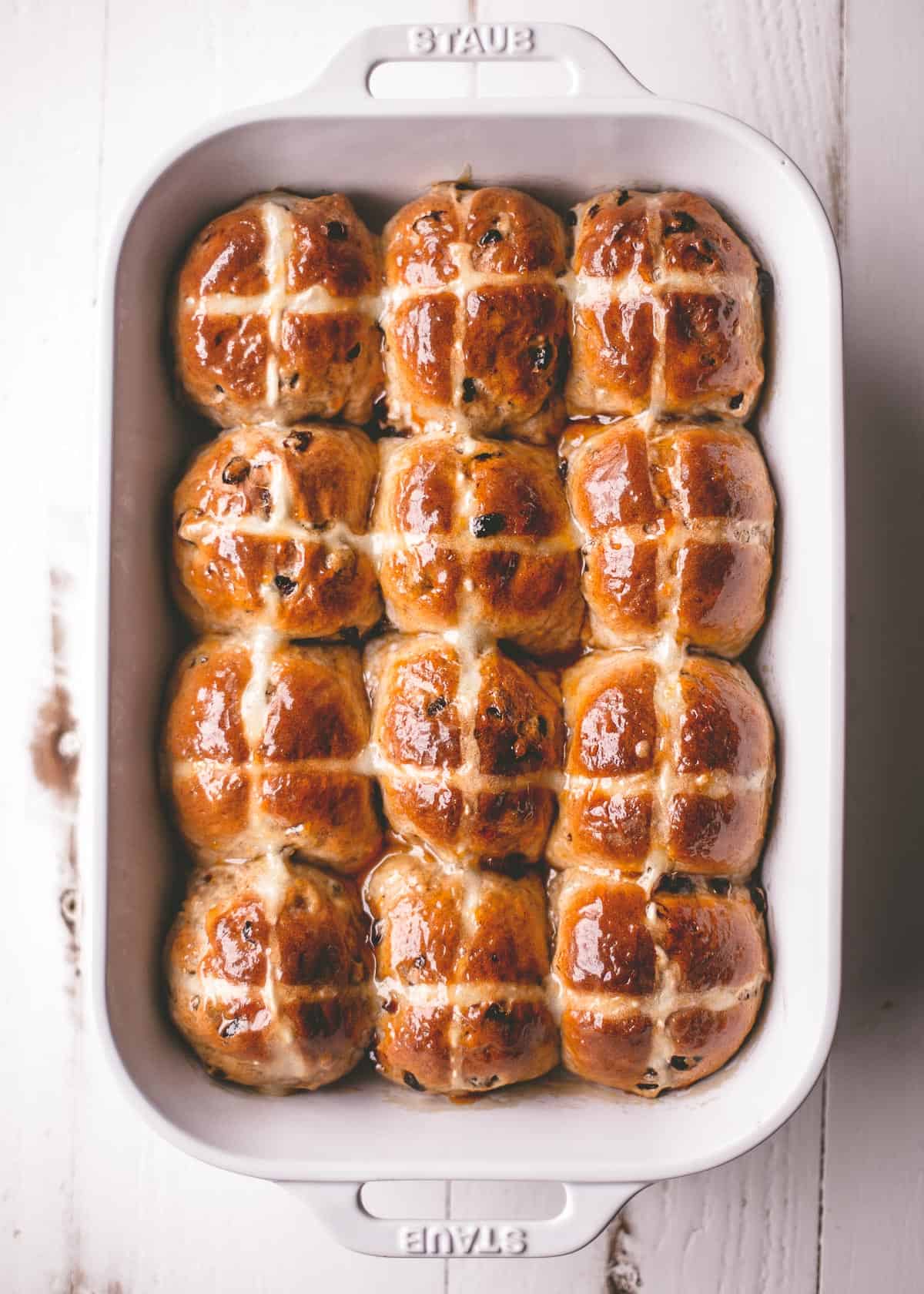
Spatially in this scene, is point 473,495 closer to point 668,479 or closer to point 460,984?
point 668,479

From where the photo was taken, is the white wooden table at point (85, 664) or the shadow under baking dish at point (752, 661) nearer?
the shadow under baking dish at point (752, 661)

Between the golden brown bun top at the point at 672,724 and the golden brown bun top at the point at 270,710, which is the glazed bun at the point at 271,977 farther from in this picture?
the golden brown bun top at the point at 672,724

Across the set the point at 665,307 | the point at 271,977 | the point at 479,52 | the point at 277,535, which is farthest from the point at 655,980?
the point at 479,52

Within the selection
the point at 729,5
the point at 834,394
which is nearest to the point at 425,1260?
the point at 834,394

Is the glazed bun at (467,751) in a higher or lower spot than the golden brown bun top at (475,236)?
lower

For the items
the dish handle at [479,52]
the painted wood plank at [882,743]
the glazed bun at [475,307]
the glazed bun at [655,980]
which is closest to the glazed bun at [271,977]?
the glazed bun at [655,980]

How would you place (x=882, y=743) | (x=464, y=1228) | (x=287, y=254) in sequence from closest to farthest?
(x=464, y=1228) → (x=287, y=254) → (x=882, y=743)
